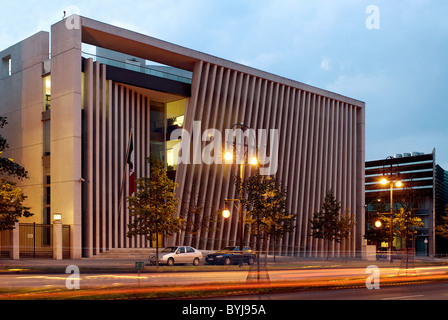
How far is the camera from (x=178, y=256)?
40.0m

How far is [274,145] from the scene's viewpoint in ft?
189

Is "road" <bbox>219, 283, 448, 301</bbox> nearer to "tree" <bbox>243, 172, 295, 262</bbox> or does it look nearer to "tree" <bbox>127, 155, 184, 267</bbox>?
"tree" <bbox>127, 155, 184, 267</bbox>

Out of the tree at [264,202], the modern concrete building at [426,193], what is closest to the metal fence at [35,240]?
the tree at [264,202]

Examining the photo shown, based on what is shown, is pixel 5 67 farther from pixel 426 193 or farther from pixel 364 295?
pixel 426 193

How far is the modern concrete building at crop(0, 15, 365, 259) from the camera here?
43.5 m

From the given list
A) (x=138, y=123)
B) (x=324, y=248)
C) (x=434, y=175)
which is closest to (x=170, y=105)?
(x=138, y=123)

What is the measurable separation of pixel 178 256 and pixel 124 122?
14.4 meters

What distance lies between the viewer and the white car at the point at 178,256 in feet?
129

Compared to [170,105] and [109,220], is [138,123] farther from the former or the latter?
[109,220]

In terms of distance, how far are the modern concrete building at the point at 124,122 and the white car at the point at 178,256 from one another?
6.80m

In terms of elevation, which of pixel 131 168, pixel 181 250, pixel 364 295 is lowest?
pixel 181 250

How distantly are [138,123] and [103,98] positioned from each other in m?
5.06

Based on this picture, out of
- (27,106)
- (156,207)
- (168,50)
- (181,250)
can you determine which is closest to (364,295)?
(156,207)

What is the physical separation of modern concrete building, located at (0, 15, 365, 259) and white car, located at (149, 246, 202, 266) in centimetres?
680
